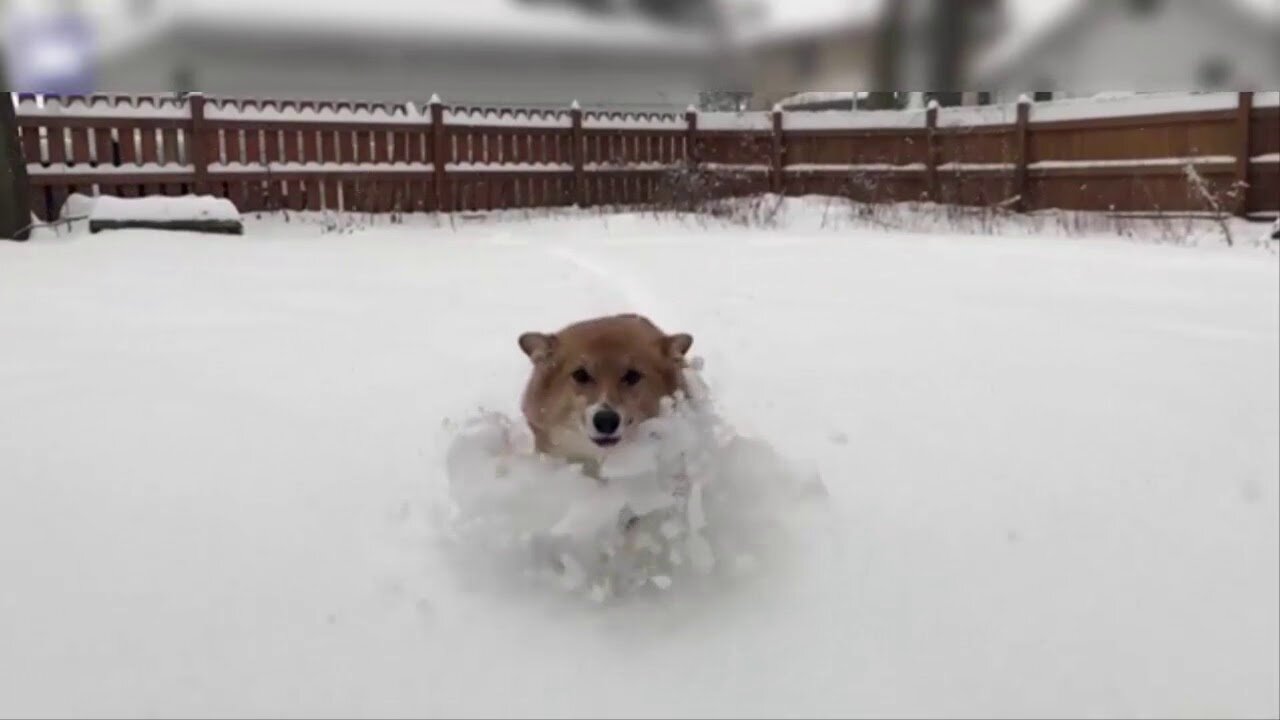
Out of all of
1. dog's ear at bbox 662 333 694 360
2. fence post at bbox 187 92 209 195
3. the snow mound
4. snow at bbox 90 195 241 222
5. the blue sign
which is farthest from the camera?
fence post at bbox 187 92 209 195

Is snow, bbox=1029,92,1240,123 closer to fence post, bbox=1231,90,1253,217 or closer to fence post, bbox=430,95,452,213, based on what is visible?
fence post, bbox=1231,90,1253,217

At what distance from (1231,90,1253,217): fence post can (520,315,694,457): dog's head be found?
10942mm

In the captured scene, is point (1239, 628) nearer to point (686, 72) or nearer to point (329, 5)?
point (686, 72)

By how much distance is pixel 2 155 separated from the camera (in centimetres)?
867

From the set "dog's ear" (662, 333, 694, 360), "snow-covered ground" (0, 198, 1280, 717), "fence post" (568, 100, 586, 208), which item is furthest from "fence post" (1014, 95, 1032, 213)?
"dog's ear" (662, 333, 694, 360)

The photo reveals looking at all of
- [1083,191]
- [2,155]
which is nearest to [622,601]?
[2,155]

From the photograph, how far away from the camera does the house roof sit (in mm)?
488

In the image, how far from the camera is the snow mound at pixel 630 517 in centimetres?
192

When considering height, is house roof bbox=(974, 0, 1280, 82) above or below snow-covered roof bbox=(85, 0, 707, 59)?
below

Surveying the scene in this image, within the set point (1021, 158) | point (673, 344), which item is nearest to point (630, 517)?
point (673, 344)

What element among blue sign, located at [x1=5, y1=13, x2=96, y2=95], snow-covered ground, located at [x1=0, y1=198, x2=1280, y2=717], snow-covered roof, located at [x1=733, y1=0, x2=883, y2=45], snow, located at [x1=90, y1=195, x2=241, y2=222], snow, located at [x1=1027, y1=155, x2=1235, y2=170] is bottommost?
snow-covered ground, located at [x1=0, y1=198, x2=1280, y2=717]

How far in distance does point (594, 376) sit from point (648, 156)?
14328mm

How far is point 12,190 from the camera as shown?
8945 mm

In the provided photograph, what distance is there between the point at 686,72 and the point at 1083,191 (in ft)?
44.0
